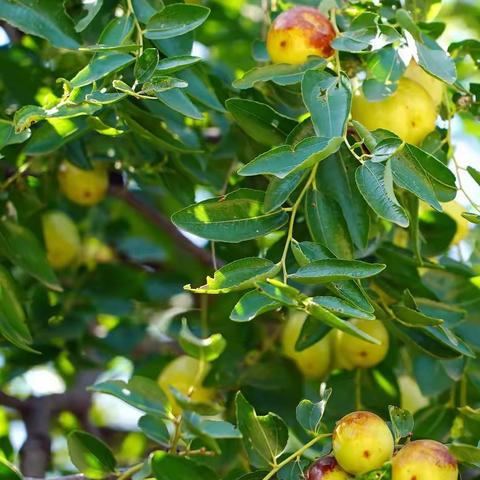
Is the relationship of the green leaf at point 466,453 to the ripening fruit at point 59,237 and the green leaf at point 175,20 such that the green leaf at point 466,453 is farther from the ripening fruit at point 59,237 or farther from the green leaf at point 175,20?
the ripening fruit at point 59,237

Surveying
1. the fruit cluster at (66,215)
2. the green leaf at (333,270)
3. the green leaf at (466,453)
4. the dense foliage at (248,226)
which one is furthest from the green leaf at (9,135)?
the green leaf at (466,453)

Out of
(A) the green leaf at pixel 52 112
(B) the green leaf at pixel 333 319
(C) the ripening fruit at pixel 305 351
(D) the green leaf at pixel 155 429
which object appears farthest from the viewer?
(C) the ripening fruit at pixel 305 351

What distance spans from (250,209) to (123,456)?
4.76 feet

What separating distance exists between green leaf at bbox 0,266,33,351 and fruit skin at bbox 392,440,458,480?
0.52m

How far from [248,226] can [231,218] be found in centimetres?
3

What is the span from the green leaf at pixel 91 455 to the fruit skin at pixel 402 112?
58cm

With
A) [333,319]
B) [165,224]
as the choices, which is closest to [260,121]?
[333,319]

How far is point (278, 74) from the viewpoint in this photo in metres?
1.63

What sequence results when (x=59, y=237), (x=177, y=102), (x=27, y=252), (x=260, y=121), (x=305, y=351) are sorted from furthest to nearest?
(x=59, y=237) < (x=305, y=351) < (x=27, y=252) < (x=260, y=121) < (x=177, y=102)

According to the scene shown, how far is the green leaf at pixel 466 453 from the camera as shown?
1425 millimetres

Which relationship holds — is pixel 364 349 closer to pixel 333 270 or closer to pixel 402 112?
pixel 402 112

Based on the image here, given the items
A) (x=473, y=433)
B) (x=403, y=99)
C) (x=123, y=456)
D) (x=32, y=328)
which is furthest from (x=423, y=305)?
(x=123, y=456)

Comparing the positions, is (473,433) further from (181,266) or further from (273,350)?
(181,266)

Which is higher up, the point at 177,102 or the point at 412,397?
the point at 177,102
